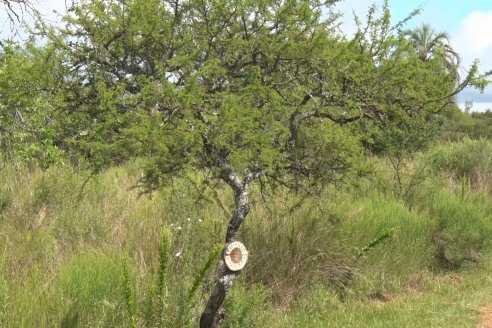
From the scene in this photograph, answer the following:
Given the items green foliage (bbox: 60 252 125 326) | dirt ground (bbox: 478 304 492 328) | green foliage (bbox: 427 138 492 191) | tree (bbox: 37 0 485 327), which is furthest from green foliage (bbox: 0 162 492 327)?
green foliage (bbox: 427 138 492 191)

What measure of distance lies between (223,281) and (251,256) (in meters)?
2.09

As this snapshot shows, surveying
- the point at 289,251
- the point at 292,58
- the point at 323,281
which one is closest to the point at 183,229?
the point at 289,251

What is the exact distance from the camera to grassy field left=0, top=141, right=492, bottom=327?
4.72m

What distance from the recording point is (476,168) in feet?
48.8

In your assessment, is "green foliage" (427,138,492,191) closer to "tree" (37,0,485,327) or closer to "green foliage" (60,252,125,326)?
"tree" (37,0,485,327)

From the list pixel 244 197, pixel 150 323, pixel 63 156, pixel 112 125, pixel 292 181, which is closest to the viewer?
pixel 150 323

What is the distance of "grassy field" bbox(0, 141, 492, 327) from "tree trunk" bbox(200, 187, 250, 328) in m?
0.19

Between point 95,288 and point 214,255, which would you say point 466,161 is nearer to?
point 214,255

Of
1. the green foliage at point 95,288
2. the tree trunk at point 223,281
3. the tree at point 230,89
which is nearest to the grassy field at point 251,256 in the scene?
the green foliage at point 95,288

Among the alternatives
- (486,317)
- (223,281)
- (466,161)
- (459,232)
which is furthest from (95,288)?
(466,161)

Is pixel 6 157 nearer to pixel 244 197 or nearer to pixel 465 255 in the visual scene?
pixel 244 197

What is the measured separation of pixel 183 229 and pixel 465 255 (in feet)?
16.6

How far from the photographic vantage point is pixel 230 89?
219 inches

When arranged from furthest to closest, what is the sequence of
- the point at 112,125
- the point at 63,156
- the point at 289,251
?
1. the point at 289,251
2. the point at 63,156
3. the point at 112,125
